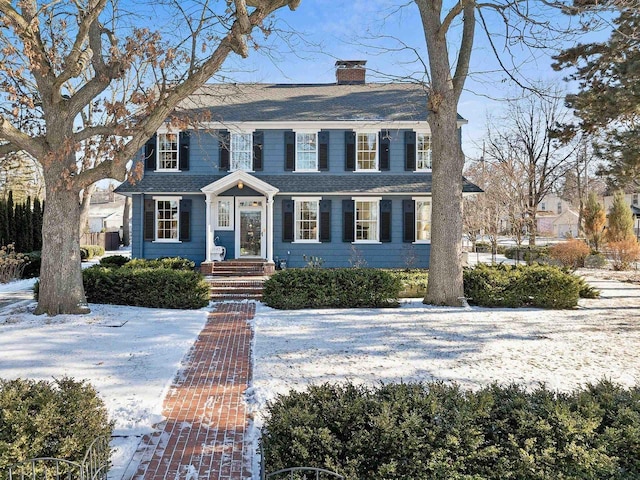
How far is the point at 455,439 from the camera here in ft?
10.6

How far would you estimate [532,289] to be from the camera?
37.3ft

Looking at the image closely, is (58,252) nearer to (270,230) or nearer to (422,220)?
(270,230)

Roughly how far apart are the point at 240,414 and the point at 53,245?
704cm

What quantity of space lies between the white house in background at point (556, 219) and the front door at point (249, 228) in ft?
101

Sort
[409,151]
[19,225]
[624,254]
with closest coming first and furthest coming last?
[409,151]
[19,225]
[624,254]

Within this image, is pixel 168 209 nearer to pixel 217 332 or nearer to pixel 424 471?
pixel 217 332

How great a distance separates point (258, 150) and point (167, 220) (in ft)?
15.2

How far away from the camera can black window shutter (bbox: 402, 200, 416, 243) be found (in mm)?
17562

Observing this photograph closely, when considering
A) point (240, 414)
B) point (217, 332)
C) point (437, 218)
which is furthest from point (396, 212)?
point (240, 414)

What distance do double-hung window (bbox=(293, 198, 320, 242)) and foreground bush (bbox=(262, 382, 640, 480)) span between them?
14131mm

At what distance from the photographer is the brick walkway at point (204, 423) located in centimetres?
377

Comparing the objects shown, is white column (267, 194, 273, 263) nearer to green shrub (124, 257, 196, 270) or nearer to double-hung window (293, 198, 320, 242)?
double-hung window (293, 198, 320, 242)

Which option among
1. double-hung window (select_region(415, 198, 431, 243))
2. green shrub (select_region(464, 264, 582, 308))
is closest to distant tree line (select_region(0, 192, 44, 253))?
double-hung window (select_region(415, 198, 431, 243))

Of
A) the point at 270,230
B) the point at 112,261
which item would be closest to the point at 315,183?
the point at 270,230
